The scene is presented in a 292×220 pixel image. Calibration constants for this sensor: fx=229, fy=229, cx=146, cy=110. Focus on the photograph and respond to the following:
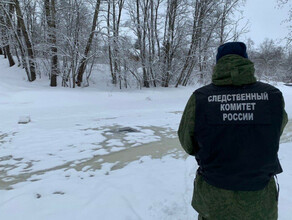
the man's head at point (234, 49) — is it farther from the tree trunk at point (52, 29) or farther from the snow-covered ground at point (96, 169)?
the tree trunk at point (52, 29)

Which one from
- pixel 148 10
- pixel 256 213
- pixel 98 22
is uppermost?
pixel 148 10

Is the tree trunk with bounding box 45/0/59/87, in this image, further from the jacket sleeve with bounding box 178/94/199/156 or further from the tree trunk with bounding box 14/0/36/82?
the jacket sleeve with bounding box 178/94/199/156

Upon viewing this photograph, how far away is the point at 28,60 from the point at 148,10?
9.64 meters

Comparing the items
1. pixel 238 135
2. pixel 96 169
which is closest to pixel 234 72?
pixel 238 135

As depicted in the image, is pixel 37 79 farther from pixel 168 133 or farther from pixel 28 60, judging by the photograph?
pixel 168 133

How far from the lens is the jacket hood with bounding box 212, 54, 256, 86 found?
1.50 meters

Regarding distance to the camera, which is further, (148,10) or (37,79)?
(148,10)

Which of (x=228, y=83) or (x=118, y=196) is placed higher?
(x=228, y=83)

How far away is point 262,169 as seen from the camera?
A: 152 centimetres

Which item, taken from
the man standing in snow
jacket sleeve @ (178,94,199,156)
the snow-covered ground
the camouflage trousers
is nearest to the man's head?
the man standing in snow

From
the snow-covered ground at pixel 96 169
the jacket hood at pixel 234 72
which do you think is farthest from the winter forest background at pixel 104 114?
the jacket hood at pixel 234 72

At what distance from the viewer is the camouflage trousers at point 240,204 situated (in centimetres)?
153

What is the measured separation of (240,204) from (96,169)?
316 cm

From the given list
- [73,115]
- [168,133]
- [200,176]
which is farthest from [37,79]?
[200,176]
